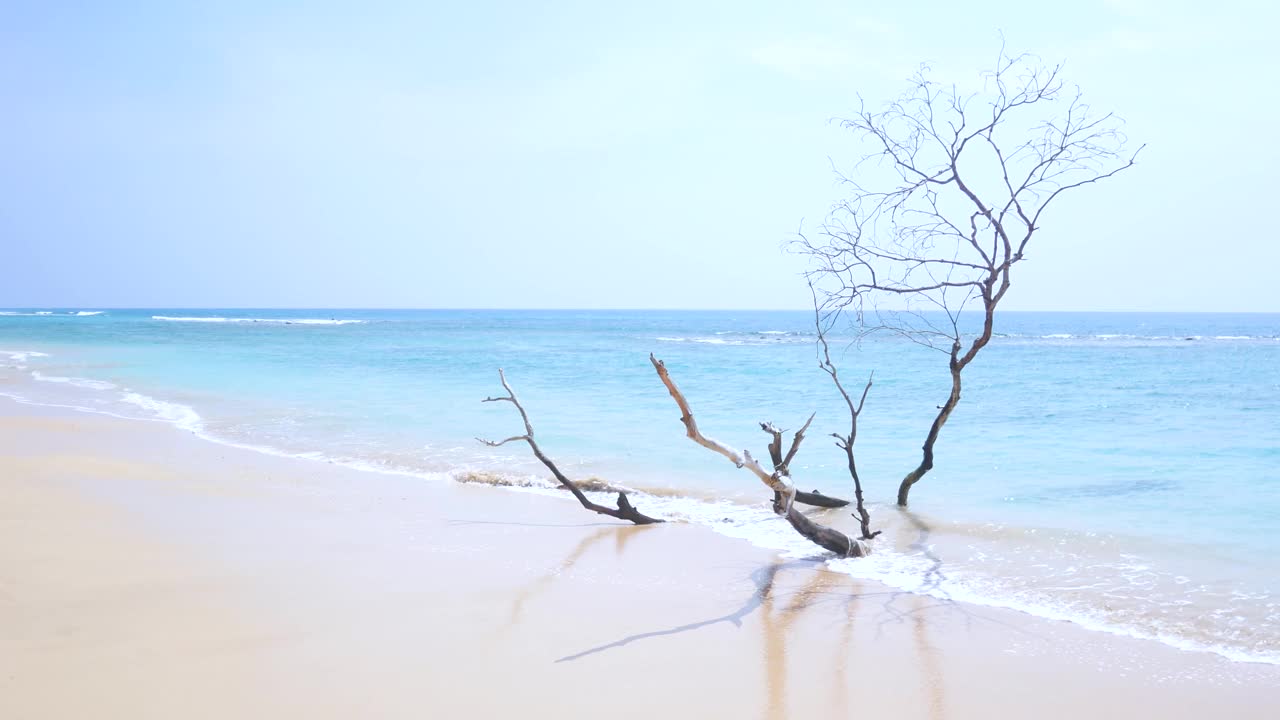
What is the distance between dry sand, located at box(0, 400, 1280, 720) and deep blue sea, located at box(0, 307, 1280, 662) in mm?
728

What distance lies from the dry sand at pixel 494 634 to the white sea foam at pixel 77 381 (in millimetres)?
13053

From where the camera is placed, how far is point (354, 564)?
5.28m

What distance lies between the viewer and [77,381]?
1889cm

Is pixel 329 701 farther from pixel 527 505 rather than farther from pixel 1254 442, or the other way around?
pixel 1254 442

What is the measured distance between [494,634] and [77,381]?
1930 cm

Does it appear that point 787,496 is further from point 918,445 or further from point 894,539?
point 918,445

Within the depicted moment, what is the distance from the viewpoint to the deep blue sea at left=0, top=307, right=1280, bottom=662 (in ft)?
18.2

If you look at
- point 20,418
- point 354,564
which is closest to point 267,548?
point 354,564

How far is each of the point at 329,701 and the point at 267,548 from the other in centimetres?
260

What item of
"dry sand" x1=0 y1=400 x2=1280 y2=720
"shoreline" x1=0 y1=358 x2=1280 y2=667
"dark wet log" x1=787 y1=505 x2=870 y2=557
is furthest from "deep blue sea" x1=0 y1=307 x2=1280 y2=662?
"dry sand" x1=0 y1=400 x2=1280 y2=720

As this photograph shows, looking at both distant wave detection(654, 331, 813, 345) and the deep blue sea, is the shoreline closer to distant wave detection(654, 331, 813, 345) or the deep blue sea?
the deep blue sea

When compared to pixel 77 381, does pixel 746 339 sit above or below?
above

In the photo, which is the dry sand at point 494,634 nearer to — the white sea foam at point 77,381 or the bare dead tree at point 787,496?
the bare dead tree at point 787,496

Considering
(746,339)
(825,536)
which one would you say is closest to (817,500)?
(825,536)
